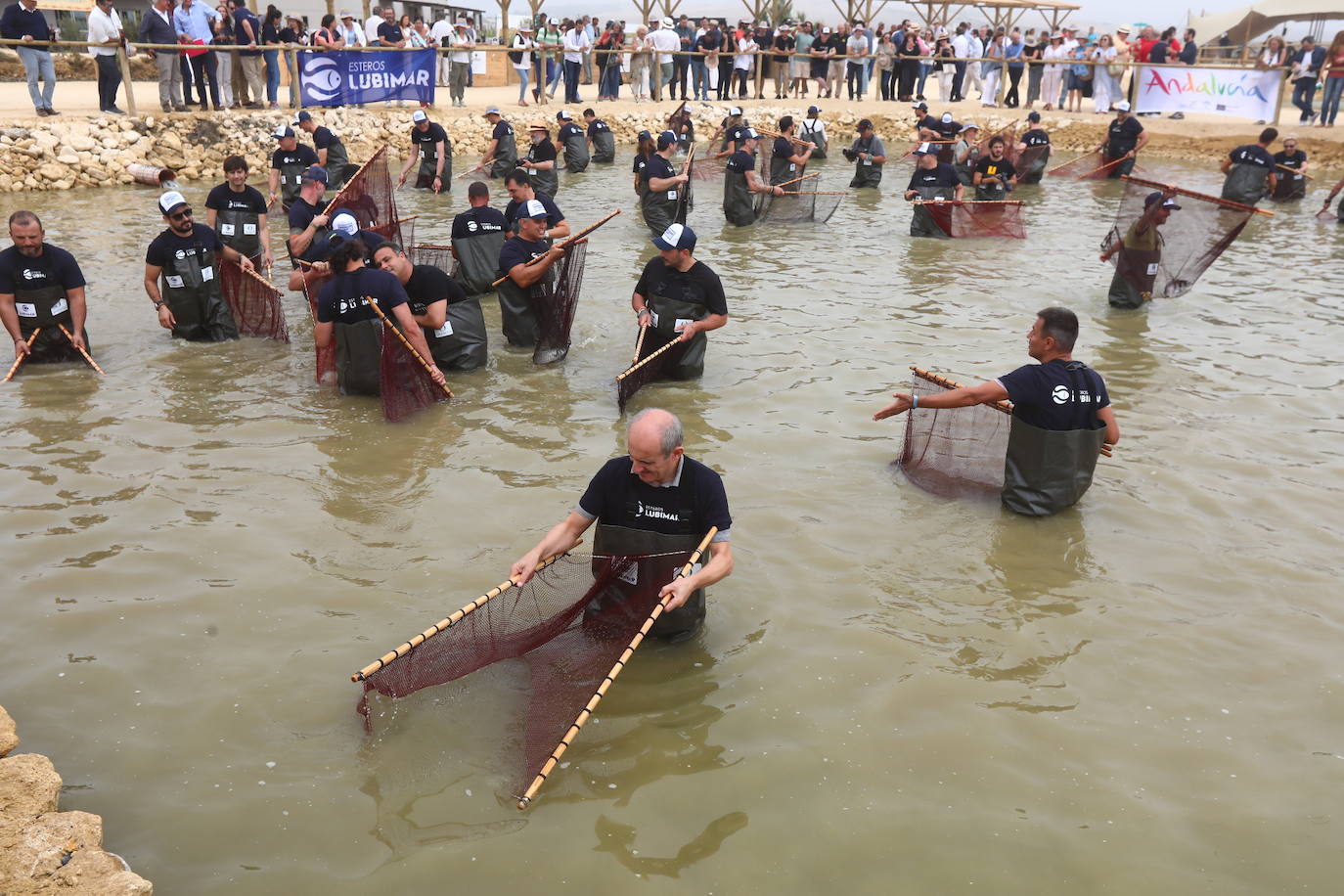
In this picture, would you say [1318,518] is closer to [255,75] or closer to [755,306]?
[755,306]

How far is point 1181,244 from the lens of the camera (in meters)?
11.8

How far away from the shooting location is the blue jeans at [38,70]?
18.0 metres

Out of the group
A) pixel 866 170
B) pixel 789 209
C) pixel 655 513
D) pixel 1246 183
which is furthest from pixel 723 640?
pixel 1246 183

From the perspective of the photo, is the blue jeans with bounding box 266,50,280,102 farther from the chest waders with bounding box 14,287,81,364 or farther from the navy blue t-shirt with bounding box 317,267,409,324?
the navy blue t-shirt with bounding box 317,267,409,324

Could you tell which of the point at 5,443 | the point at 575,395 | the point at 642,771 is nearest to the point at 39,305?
the point at 5,443

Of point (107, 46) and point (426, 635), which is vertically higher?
point (107, 46)

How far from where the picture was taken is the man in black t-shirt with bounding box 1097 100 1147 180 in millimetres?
21109

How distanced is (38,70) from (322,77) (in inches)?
205

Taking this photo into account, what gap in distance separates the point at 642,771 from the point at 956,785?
4.38ft

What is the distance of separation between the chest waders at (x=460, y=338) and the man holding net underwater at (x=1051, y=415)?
4.18m

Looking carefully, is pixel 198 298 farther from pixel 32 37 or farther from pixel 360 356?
pixel 32 37

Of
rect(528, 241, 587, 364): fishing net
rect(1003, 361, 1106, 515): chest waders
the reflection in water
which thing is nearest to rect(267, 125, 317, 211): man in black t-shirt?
rect(528, 241, 587, 364): fishing net

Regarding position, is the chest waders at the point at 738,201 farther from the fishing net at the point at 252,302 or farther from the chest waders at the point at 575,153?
the fishing net at the point at 252,302

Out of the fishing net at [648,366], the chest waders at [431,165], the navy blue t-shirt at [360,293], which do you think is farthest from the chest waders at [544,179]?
the navy blue t-shirt at [360,293]
